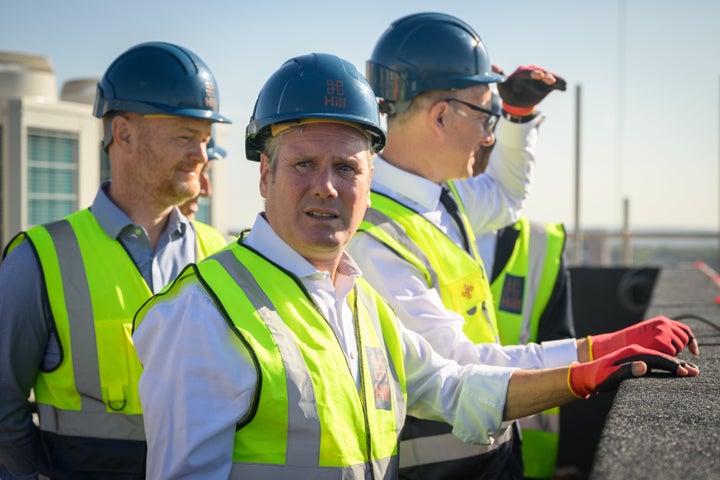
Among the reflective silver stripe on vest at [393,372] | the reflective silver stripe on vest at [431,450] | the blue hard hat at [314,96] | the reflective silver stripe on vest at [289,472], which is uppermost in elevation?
the blue hard hat at [314,96]

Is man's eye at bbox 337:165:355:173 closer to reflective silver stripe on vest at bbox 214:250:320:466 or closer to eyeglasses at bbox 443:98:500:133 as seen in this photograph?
reflective silver stripe on vest at bbox 214:250:320:466

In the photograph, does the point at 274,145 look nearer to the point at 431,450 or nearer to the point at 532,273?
the point at 431,450

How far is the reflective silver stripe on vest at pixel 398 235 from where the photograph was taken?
2.99 metres

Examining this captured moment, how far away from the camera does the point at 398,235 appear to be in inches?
118

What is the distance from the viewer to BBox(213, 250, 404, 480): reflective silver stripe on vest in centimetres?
197

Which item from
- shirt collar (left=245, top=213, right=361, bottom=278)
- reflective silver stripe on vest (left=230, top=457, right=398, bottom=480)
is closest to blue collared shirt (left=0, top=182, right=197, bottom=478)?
shirt collar (left=245, top=213, right=361, bottom=278)

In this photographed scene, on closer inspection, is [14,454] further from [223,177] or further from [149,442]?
[223,177]

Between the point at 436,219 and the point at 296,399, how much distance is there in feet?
4.69

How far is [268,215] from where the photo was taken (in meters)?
2.32

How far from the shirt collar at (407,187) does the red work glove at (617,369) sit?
1.06m

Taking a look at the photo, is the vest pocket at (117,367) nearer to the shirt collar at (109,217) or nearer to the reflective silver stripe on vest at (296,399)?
the shirt collar at (109,217)

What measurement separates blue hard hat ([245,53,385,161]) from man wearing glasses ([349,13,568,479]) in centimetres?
67

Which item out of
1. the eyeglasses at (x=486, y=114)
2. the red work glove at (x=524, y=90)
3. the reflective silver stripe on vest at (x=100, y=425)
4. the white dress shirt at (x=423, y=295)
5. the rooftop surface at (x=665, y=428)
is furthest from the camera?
the red work glove at (x=524, y=90)

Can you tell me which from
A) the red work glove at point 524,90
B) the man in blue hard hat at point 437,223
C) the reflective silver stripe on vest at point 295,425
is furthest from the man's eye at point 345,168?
the red work glove at point 524,90
